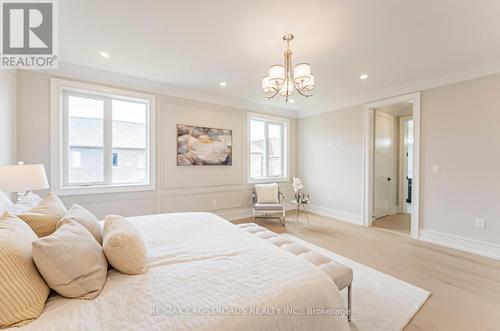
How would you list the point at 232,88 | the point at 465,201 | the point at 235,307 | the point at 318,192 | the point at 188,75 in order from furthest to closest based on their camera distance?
the point at 318,192, the point at 232,88, the point at 188,75, the point at 465,201, the point at 235,307

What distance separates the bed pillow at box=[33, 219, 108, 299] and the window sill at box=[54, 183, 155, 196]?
8.39ft

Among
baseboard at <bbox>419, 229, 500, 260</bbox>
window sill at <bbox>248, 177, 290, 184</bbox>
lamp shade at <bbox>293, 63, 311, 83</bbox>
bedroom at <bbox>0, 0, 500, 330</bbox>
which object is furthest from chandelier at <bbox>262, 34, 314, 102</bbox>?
baseboard at <bbox>419, 229, 500, 260</bbox>

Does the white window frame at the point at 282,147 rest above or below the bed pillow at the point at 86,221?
above

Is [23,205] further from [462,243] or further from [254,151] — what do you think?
[462,243]

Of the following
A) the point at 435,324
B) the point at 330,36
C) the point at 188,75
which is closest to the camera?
the point at 435,324

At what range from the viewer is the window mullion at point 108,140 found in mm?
3459

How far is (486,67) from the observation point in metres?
2.94

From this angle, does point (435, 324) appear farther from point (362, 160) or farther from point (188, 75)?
point (188, 75)

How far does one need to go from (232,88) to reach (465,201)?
162 inches

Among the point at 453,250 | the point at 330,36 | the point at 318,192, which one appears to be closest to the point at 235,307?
the point at 330,36

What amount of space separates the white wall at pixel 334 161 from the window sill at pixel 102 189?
12.2 ft

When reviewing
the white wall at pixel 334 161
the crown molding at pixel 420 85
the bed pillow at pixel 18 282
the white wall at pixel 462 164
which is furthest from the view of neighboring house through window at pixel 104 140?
the white wall at pixel 462 164

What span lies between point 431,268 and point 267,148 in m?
3.73

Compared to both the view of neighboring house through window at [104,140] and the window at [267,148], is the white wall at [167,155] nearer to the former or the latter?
the view of neighboring house through window at [104,140]
